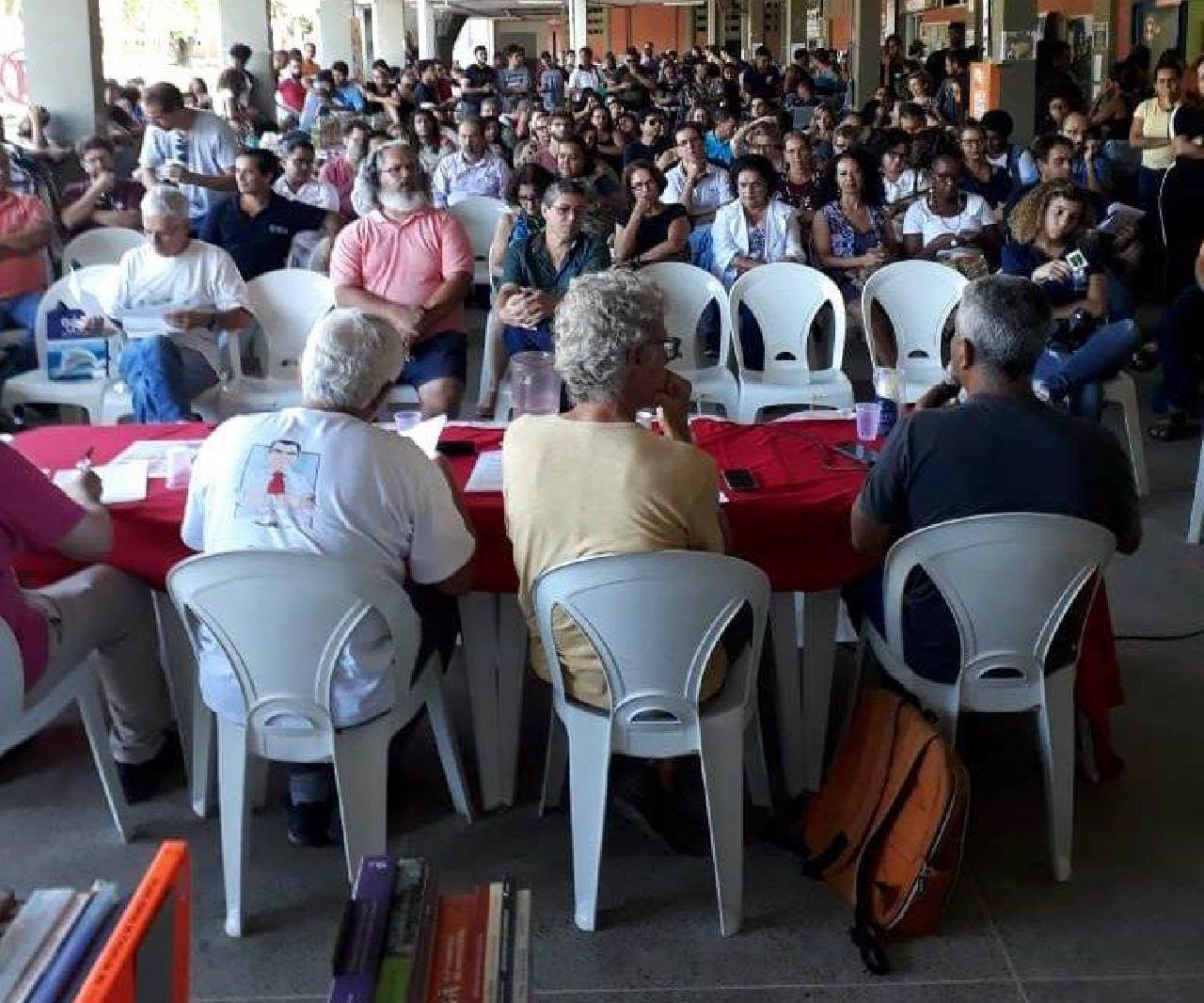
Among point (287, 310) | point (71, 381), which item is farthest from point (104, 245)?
point (287, 310)

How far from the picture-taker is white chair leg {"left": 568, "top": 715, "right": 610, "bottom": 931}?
2.72m

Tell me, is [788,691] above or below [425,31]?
below

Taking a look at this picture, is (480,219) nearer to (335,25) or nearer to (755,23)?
(335,25)

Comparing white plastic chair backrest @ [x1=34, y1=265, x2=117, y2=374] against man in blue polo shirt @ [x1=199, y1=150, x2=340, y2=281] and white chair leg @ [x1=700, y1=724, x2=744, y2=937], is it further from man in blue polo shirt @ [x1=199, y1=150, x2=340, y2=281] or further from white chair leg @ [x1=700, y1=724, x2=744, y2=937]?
white chair leg @ [x1=700, y1=724, x2=744, y2=937]

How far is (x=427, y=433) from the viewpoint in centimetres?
335

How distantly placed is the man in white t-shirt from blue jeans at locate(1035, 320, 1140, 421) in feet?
14.9

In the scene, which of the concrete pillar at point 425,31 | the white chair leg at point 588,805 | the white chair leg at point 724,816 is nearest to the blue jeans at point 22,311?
the white chair leg at point 588,805

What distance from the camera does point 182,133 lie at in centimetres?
798

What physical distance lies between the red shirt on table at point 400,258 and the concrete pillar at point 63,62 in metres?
4.73

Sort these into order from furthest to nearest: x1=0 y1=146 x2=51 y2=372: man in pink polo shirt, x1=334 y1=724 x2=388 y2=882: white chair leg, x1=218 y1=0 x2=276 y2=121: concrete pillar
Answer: x1=218 y1=0 x2=276 y2=121: concrete pillar, x1=0 y1=146 x2=51 y2=372: man in pink polo shirt, x1=334 y1=724 x2=388 y2=882: white chair leg

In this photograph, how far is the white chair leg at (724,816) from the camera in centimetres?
269

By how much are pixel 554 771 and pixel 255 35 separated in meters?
13.6

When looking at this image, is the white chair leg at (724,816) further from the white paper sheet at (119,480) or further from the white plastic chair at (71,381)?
the white plastic chair at (71,381)

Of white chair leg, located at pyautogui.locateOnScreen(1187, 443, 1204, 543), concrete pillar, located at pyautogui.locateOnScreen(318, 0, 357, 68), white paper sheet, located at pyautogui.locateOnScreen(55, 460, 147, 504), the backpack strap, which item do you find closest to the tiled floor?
the backpack strap
